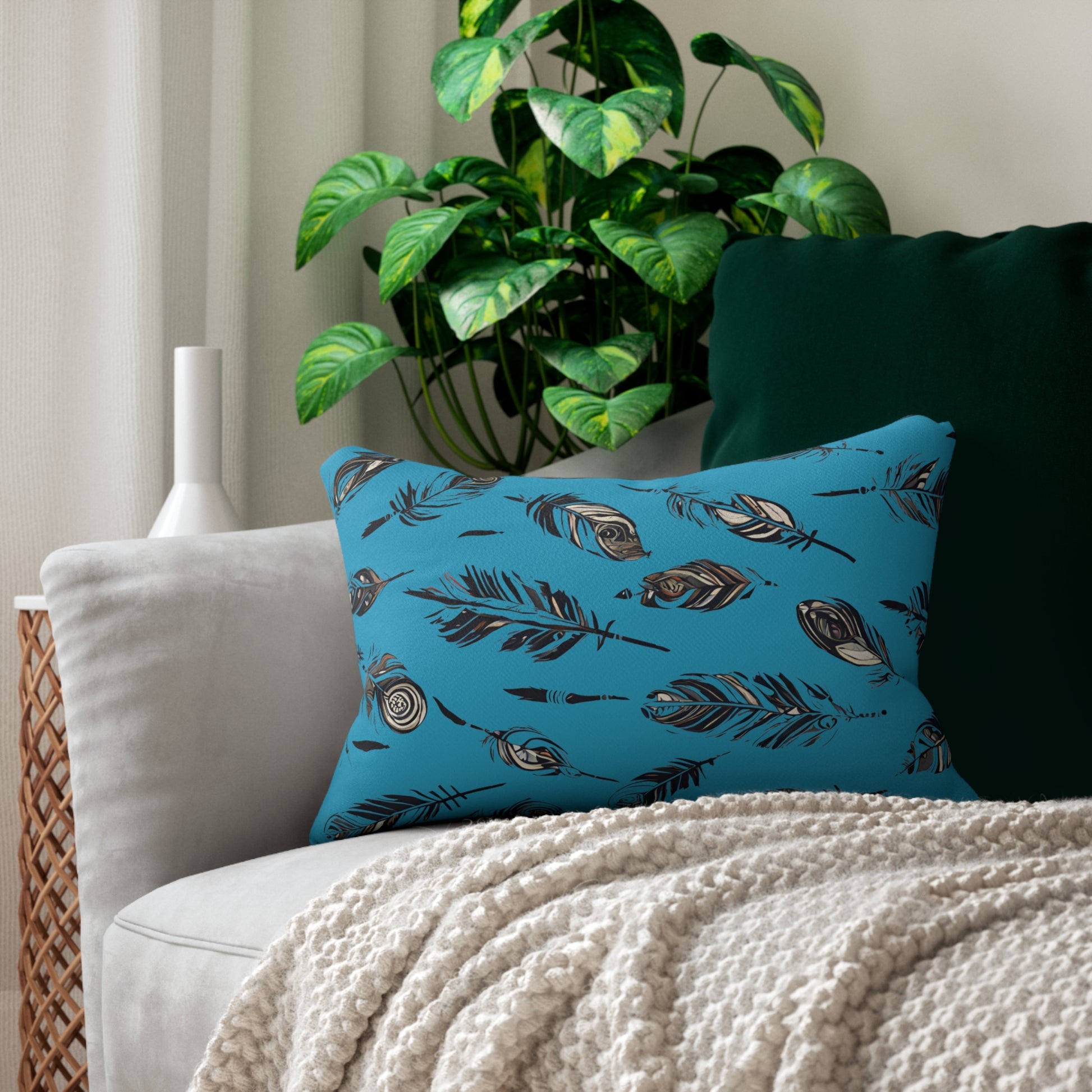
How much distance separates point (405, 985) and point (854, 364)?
2.38 ft

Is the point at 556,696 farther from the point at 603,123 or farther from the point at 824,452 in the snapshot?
the point at 603,123

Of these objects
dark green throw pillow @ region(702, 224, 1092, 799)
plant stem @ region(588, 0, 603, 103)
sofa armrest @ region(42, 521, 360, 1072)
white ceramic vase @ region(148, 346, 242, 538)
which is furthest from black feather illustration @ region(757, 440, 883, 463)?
plant stem @ region(588, 0, 603, 103)

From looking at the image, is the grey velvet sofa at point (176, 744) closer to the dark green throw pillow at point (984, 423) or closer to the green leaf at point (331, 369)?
the dark green throw pillow at point (984, 423)

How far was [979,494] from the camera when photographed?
3.18 feet

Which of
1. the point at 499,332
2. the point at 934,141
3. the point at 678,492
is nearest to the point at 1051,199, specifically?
the point at 934,141

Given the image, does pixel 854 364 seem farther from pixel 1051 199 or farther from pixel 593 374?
pixel 1051 199

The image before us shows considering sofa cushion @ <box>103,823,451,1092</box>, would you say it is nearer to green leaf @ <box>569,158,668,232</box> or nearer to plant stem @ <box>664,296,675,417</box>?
plant stem @ <box>664,296,675,417</box>

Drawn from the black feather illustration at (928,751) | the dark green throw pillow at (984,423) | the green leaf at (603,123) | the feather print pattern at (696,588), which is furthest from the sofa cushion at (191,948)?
the green leaf at (603,123)

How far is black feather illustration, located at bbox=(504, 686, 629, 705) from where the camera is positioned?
31.0 inches

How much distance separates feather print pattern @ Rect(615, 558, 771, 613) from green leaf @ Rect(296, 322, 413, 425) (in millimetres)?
817

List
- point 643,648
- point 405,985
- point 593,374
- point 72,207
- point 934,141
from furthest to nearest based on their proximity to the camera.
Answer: point 934,141
point 72,207
point 593,374
point 643,648
point 405,985

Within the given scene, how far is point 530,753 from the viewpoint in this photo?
785 millimetres

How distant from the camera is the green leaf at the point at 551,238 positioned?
149cm

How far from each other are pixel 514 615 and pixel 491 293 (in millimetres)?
709
